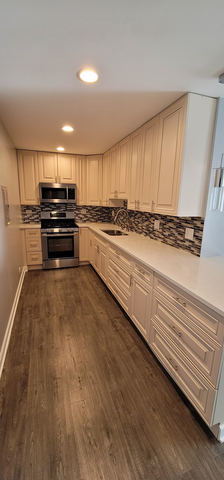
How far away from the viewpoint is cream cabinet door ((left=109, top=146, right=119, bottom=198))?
3312 millimetres

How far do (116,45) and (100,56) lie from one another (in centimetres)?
14

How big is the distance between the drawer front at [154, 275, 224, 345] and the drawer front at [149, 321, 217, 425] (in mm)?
322

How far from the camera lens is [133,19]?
0.99 metres

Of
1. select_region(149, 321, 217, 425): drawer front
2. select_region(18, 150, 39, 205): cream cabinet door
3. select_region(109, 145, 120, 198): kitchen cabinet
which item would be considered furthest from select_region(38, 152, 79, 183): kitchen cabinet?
select_region(149, 321, 217, 425): drawer front

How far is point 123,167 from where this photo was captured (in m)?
3.03

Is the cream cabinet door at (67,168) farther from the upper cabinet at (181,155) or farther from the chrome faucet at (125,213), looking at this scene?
the upper cabinet at (181,155)

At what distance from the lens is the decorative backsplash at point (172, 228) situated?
1980mm

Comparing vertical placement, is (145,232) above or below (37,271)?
above

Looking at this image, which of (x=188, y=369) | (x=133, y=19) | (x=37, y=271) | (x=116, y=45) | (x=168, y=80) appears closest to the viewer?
(x=133, y=19)

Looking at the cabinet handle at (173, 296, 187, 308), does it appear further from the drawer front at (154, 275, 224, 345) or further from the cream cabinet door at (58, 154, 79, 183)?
the cream cabinet door at (58, 154, 79, 183)

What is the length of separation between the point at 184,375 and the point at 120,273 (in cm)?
129

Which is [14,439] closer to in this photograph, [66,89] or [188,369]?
[188,369]

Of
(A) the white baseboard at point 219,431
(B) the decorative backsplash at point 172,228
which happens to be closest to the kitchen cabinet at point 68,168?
(B) the decorative backsplash at point 172,228

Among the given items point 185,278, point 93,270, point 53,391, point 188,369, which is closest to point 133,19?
point 185,278
